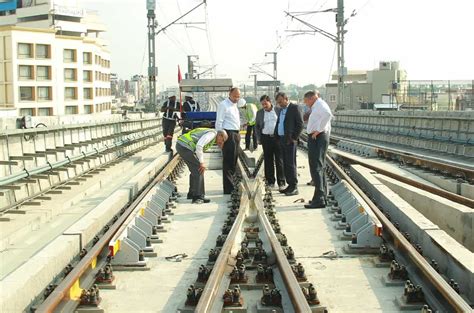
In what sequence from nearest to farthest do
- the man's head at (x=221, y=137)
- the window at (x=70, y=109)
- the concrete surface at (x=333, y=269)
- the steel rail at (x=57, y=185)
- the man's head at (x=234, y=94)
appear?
the concrete surface at (x=333, y=269), the steel rail at (x=57, y=185), the man's head at (x=221, y=137), the man's head at (x=234, y=94), the window at (x=70, y=109)

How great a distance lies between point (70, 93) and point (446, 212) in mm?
80025

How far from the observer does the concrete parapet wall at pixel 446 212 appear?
8688mm

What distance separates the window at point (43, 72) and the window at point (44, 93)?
4.57 feet

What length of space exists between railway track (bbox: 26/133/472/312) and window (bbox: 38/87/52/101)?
7250cm

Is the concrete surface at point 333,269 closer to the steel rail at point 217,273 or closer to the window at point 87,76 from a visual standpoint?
the steel rail at point 217,273

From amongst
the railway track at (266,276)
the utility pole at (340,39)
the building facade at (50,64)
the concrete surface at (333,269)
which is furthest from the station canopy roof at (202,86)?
the building facade at (50,64)

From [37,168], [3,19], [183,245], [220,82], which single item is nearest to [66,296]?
[183,245]

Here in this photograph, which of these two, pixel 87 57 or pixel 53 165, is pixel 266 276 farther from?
pixel 87 57

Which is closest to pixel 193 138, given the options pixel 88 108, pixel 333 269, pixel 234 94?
pixel 234 94

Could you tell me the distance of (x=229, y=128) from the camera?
1062 cm

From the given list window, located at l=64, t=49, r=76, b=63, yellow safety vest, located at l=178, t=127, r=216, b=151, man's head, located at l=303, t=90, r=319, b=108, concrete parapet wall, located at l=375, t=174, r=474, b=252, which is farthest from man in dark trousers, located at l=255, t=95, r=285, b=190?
window, located at l=64, t=49, r=76, b=63

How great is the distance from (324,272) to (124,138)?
1444 cm

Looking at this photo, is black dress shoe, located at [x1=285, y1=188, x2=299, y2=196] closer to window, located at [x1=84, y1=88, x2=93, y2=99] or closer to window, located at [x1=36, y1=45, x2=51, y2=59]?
window, located at [x1=36, y1=45, x2=51, y2=59]

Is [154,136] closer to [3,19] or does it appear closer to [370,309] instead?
[370,309]
